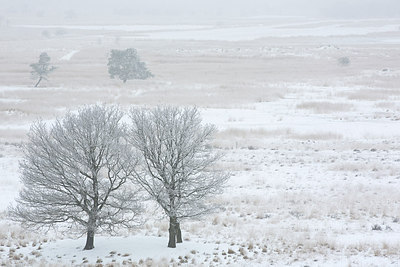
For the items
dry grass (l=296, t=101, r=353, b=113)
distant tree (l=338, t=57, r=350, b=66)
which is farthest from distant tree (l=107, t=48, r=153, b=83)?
distant tree (l=338, t=57, r=350, b=66)

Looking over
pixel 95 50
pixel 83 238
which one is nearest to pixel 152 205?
pixel 83 238

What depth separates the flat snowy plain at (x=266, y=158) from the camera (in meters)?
14.1

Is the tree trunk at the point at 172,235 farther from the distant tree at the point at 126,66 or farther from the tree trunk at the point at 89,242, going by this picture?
the distant tree at the point at 126,66

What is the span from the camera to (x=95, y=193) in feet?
45.4

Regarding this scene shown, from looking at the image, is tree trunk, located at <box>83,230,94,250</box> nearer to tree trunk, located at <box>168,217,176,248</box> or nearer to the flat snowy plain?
the flat snowy plain

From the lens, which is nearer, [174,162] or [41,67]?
[174,162]

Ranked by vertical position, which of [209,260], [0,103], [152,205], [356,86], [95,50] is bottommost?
[209,260]

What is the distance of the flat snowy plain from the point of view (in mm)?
14141

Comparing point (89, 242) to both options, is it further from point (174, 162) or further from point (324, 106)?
point (324, 106)

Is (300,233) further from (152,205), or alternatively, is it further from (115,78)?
(115,78)

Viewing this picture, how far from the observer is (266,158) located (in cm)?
2727

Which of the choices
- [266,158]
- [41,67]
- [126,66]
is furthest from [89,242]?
[41,67]

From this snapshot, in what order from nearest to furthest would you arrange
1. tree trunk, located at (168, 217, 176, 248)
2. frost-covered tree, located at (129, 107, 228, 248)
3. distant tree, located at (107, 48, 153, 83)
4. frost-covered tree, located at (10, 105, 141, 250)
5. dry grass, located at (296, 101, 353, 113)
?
frost-covered tree, located at (10, 105, 141, 250) < frost-covered tree, located at (129, 107, 228, 248) < tree trunk, located at (168, 217, 176, 248) < dry grass, located at (296, 101, 353, 113) < distant tree, located at (107, 48, 153, 83)

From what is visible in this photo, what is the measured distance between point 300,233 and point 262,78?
45.6 metres
